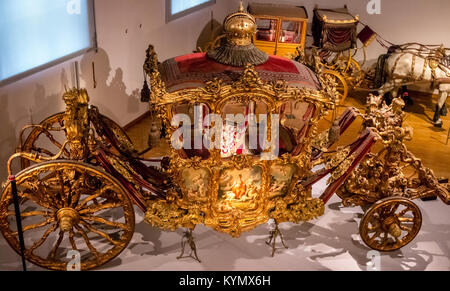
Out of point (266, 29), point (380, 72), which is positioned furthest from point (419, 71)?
point (266, 29)

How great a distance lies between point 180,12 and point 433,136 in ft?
10.6

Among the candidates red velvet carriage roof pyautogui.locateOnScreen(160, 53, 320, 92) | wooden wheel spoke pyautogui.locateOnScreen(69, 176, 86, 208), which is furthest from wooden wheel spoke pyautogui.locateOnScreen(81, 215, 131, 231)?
red velvet carriage roof pyautogui.locateOnScreen(160, 53, 320, 92)

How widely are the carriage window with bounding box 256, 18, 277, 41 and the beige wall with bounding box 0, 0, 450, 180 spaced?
82 centimetres

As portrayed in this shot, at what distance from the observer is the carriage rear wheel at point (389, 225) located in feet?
9.55

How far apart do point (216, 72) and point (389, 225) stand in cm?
151

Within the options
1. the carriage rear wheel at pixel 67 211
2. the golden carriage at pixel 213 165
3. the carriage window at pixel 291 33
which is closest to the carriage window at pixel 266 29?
the carriage window at pixel 291 33

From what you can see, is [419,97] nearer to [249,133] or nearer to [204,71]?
[249,133]

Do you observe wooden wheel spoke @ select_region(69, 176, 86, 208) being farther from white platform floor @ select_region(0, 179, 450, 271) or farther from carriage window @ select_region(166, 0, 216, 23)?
carriage window @ select_region(166, 0, 216, 23)

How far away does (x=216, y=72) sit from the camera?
2609 mm

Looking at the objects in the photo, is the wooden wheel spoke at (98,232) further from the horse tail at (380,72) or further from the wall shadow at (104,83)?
the horse tail at (380,72)

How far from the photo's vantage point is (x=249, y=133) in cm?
299

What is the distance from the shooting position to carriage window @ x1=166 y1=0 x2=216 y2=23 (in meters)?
5.31

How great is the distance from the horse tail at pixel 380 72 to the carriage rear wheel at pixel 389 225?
3124 mm

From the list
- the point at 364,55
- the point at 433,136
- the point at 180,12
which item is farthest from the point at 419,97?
the point at 180,12
